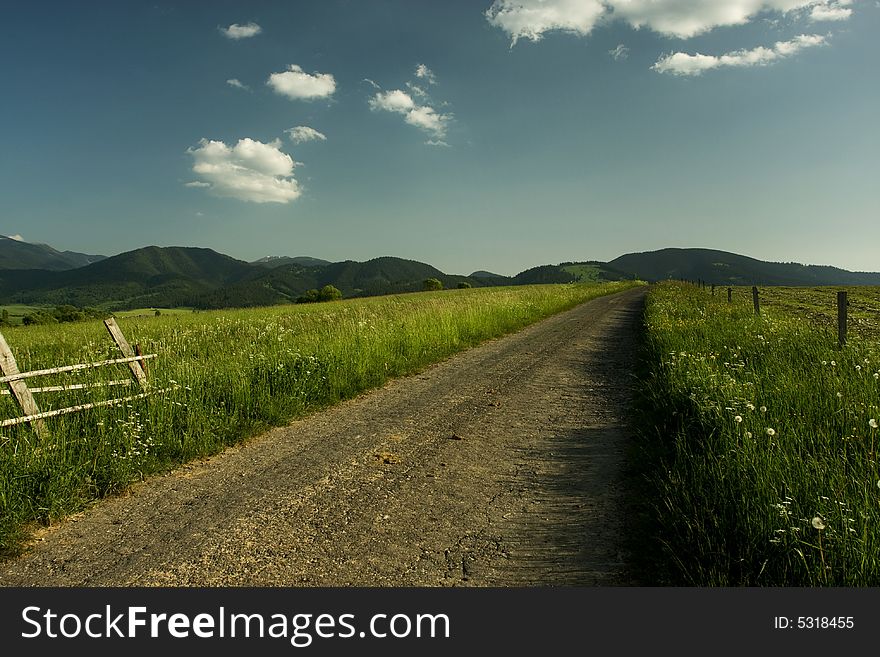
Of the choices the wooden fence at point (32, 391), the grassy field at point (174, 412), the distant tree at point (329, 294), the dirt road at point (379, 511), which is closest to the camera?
the dirt road at point (379, 511)

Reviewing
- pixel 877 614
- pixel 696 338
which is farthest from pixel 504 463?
pixel 696 338

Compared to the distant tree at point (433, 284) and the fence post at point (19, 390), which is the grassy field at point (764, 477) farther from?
the distant tree at point (433, 284)

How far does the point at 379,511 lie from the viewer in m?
4.93

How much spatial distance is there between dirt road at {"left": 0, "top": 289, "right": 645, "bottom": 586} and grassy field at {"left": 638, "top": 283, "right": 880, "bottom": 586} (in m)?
0.52

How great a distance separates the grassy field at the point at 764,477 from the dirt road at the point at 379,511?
20.5 inches

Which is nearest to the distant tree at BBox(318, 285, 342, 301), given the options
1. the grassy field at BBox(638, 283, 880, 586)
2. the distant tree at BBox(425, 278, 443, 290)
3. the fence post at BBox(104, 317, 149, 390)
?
the distant tree at BBox(425, 278, 443, 290)

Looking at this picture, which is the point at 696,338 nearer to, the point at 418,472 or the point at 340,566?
the point at 418,472

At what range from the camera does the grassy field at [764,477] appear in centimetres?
327

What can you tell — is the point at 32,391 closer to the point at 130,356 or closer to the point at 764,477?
the point at 130,356

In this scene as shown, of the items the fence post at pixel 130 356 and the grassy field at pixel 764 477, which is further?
the fence post at pixel 130 356

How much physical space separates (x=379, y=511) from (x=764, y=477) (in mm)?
3576

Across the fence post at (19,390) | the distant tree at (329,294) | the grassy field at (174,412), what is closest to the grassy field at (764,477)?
the grassy field at (174,412)

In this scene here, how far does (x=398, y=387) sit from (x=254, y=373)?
315 centimetres

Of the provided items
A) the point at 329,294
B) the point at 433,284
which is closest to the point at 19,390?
the point at 329,294
